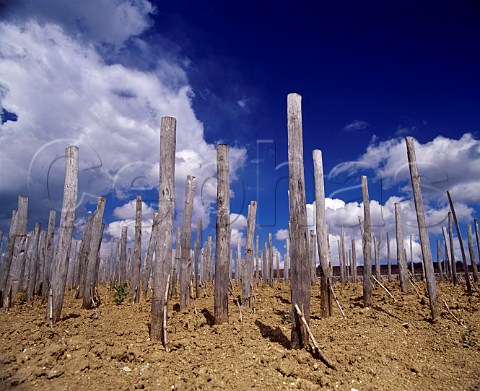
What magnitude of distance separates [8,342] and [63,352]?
3.43ft

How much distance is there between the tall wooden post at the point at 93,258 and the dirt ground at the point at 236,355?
2.84 meters

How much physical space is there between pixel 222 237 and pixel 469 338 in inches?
187

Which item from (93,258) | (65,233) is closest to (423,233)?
(65,233)

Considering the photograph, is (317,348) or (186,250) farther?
(186,250)

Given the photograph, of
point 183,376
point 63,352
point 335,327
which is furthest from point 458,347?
point 63,352

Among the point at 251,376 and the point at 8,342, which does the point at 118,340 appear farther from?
the point at 251,376

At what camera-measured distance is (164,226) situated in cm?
568

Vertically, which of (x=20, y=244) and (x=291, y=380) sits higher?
(x=20, y=244)

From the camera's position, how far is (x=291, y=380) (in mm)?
4223

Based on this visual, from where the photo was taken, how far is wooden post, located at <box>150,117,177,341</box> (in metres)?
5.52

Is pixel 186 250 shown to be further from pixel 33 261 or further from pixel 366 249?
pixel 33 261

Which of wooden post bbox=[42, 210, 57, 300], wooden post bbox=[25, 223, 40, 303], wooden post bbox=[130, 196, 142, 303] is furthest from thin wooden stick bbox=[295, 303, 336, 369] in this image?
wooden post bbox=[25, 223, 40, 303]

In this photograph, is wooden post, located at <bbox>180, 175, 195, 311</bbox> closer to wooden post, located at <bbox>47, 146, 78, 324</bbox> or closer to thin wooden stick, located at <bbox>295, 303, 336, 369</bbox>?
wooden post, located at <bbox>47, 146, 78, 324</bbox>

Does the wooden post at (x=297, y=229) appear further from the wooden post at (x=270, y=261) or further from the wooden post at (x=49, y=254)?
the wooden post at (x=270, y=261)
